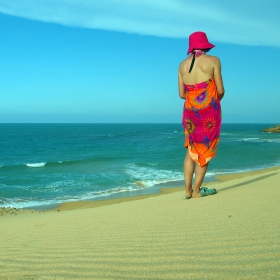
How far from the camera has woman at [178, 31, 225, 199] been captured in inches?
184

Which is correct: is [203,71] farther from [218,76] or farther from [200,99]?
[200,99]

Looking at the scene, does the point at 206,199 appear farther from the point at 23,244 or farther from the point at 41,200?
the point at 41,200

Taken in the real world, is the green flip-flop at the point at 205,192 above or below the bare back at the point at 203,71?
below

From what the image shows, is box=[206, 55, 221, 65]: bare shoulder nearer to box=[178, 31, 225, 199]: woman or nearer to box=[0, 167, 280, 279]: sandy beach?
box=[178, 31, 225, 199]: woman

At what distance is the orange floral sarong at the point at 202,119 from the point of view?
4727 mm

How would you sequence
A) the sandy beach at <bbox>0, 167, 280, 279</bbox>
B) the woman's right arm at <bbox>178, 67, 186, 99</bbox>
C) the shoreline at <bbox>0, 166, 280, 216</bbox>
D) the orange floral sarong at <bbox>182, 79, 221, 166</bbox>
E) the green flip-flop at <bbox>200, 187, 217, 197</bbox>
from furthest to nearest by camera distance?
1. the shoreline at <bbox>0, 166, 280, 216</bbox>
2. the green flip-flop at <bbox>200, 187, 217, 197</bbox>
3. the woman's right arm at <bbox>178, 67, 186, 99</bbox>
4. the orange floral sarong at <bbox>182, 79, 221, 166</bbox>
5. the sandy beach at <bbox>0, 167, 280, 279</bbox>

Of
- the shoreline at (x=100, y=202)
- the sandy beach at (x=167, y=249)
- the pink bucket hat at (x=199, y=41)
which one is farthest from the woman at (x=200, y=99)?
the shoreline at (x=100, y=202)

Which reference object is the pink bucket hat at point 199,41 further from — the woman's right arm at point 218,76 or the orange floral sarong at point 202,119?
the orange floral sarong at point 202,119

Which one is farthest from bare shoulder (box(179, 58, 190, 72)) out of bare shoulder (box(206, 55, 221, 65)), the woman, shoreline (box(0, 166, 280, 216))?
shoreline (box(0, 166, 280, 216))

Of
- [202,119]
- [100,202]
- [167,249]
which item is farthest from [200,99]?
[100,202]

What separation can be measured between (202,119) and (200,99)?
0.92ft

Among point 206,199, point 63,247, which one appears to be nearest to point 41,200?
point 206,199

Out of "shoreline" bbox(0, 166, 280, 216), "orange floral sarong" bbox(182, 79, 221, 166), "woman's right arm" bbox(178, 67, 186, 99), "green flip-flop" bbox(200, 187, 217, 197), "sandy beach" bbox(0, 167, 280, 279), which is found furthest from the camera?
"shoreline" bbox(0, 166, 280, 216)

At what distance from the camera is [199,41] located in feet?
15.4
